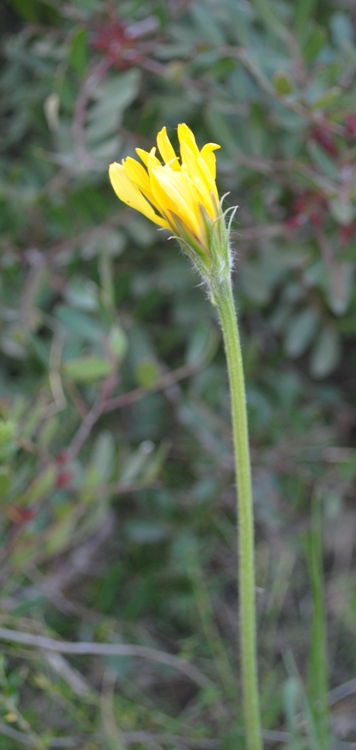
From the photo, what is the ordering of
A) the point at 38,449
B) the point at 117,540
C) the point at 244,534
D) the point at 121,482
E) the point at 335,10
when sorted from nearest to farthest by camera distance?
the point at 244,534
the point at 38,449
the point at 121,482
the point at 335,10
the point at 117,540

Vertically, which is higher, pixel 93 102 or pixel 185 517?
pixel 93 102

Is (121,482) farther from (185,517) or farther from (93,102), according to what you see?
(93,102)

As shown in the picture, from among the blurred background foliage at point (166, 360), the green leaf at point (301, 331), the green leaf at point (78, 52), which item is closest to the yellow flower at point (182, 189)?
the blurred background foliage at point (166, 360)

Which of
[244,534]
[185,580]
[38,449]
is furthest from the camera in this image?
[185,580]

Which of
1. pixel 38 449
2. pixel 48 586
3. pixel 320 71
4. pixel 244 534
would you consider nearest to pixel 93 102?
pixel 320 71

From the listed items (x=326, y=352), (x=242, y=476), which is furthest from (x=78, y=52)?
(x=242, y=476)

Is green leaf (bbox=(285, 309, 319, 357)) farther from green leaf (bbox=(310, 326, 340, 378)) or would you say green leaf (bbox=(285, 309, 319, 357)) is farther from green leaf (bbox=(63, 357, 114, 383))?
green leaf (bbox=(63, 357, 114, 383))

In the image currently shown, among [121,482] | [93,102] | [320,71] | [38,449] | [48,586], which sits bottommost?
[48,586]

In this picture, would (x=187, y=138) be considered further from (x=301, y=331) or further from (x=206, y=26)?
(x=301, y=331)
